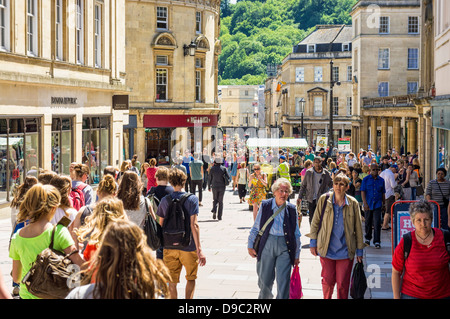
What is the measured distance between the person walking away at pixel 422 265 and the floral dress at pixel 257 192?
10.3 metres

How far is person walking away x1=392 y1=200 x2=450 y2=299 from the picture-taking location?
6605 mm

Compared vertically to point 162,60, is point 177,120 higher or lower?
lower

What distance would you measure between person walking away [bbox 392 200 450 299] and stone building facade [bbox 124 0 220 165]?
33.6 m

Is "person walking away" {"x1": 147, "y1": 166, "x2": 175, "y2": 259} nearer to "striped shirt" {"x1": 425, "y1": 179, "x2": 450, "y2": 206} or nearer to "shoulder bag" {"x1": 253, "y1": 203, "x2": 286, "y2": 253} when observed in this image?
"shoulder bag" {"x1": 253, "y1": 203, "x2": 286, "y2": 253}

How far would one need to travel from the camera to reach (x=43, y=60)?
67.1 ft

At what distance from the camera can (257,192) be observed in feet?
55.9

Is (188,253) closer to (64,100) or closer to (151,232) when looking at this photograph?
(151,232)

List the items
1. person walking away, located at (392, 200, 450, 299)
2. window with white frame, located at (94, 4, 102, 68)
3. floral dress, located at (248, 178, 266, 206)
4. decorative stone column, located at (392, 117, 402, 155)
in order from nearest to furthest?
person walking away, located at (392, 200, 450, 299)
floral dress, located at (248, 178, 266, 206)
window with white frame, located at (94, 4, 102, 68)
decorative stone column, located at (392, 117, 402, 155)

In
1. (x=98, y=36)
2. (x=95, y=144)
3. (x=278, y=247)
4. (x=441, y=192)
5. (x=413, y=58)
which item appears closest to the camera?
(x=278, y=247)

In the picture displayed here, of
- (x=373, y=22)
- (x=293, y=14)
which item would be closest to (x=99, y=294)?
(x=373, y=22)

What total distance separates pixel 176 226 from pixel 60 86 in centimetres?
1396

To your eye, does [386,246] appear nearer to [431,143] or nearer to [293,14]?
[431,143]

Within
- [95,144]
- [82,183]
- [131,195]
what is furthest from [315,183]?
[95,144]

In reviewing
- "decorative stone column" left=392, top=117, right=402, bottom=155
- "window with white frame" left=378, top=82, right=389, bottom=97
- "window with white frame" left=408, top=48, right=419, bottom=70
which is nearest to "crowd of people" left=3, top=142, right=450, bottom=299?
"decorative stone column" left=392, top=117, right=402, bottom=155
